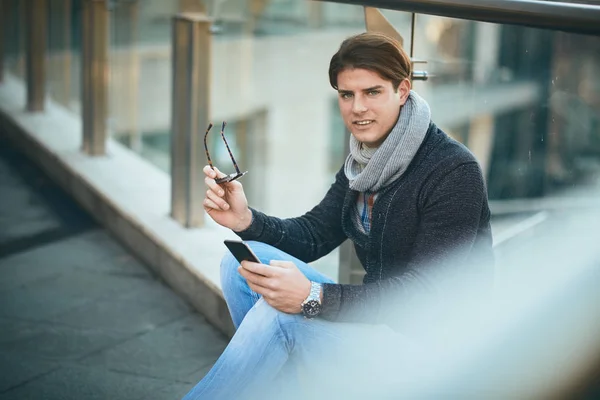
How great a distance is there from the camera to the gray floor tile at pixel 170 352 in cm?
293

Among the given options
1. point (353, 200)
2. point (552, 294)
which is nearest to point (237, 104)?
point (353, 200)

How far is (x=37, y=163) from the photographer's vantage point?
5.87 meters

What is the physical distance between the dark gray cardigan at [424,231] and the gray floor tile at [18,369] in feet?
3.81

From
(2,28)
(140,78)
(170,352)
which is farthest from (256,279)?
(2,28)

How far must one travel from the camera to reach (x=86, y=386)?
2799mm

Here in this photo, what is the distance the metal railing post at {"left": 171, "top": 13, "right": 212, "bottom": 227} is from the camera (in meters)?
3.88

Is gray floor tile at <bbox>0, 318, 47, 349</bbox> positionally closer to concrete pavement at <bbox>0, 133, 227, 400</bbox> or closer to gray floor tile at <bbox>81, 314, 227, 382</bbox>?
concrete pavement at <bbox>0, 133, 227, 400</bbox>

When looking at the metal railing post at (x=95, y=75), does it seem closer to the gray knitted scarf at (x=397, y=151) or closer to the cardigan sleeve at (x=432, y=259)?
the gray knitted scarf at (x=397, y=151)

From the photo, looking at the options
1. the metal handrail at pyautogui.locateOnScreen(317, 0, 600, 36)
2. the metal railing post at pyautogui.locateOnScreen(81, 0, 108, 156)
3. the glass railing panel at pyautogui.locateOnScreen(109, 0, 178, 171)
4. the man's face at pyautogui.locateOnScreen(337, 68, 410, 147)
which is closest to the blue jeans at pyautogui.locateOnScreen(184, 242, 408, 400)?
the man's face at pyautogui.locateOnScreen(337, 68, 410, 147)

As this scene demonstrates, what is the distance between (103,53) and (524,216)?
2.72 meters

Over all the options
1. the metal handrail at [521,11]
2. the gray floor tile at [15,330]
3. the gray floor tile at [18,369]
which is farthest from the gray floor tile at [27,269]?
the metal handrail at [521,11]

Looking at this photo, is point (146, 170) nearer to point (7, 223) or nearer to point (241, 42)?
point (7, 223)

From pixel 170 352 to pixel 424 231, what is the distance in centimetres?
129

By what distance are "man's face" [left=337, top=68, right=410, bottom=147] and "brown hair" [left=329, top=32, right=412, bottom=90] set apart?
15 mm
